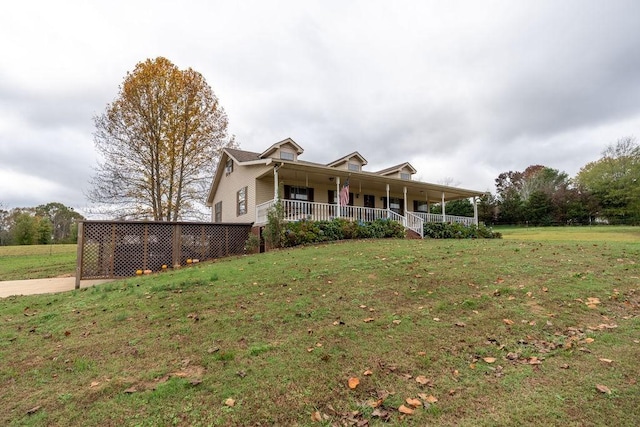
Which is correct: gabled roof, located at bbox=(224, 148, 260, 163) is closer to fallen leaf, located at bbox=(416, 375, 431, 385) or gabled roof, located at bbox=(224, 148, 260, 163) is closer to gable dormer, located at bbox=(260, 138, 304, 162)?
gable dormer, located at bbox=(260, 138, 304, 162)

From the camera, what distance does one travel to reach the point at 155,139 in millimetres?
19812

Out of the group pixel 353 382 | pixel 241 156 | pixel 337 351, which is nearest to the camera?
pixel 353 382

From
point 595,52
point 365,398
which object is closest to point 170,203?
point 365,398

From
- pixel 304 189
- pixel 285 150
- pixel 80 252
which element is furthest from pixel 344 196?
pixel 80 252

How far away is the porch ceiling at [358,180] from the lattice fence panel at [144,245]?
4041 mm

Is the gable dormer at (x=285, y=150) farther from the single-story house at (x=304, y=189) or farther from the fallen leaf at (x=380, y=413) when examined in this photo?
the fallen leaf at (x=380, y=413)

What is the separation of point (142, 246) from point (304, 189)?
885 cm

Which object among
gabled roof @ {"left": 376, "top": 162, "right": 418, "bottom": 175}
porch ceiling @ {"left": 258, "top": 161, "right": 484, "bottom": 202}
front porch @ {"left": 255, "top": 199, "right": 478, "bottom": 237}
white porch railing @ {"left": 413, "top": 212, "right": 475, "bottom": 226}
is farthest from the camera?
gabled roof @ {"left": 376, "top": 162, "right": 418, "bottom": 175}

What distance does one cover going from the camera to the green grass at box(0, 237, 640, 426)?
269cm

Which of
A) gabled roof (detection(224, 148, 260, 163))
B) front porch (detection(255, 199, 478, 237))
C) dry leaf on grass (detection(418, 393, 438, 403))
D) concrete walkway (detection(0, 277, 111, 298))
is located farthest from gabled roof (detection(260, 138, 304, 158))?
dry leaf on grass (detection(418, 393, 438, 403))

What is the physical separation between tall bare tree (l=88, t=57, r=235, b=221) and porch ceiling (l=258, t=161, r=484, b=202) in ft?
25.7

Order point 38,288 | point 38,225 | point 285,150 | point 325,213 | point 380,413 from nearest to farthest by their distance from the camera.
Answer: point 380,413, point 38,288, point 325,213, point 285,150, point 38,225

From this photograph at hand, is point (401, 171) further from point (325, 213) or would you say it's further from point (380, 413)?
point (380, 413)

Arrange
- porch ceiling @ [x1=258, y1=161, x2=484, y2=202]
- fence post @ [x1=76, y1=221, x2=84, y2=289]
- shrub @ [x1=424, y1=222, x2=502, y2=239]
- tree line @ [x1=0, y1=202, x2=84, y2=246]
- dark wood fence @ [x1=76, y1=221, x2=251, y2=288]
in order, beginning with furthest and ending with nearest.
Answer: tree line @ [x1=0, y1=202, x2=84, y2=246] < shrub @ [x1=424, y1=222, x2=502, y2=239] < porch ceiling @ [x1=258, y1=161, x2=484, y2=202] < dark wood fence @ [x1=76, y1=221, x2=251, y2=288] < fence post @ [x1=76, y1=221, x2=84, y2=289]
